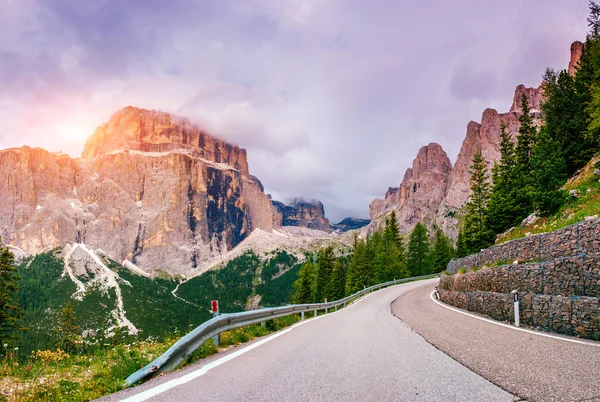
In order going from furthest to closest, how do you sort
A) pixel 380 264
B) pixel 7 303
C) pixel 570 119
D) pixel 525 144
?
1. pixel 380 264
2. pixel 525 144
3. pixel 570 119
4. pixel 7 303

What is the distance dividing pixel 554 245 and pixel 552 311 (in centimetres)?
505

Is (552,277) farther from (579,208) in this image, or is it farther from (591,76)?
(591,76)

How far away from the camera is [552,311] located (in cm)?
912

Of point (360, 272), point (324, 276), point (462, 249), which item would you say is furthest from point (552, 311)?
point (324, 276)

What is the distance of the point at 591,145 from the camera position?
31.0 m

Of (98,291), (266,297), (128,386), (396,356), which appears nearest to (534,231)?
(396,356)

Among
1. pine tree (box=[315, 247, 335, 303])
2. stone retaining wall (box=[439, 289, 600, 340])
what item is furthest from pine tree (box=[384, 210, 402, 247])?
stone retaining wall (box=[439, 289, 600, 340])

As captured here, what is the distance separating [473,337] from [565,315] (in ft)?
8.10

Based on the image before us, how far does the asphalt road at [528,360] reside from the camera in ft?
12.9

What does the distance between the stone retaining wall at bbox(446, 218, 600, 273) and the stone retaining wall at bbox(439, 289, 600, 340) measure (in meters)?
2.40

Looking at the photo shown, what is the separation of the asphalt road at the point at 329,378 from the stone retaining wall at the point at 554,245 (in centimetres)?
768

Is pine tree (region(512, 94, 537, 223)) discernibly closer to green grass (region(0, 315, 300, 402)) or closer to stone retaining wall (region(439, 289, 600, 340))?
stone retaining wall (region(439, 289, 600, 340))

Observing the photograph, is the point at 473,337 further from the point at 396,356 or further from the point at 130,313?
the point at 130,313

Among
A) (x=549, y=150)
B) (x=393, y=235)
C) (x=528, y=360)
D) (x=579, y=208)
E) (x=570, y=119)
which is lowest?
(x=528, y=360)
